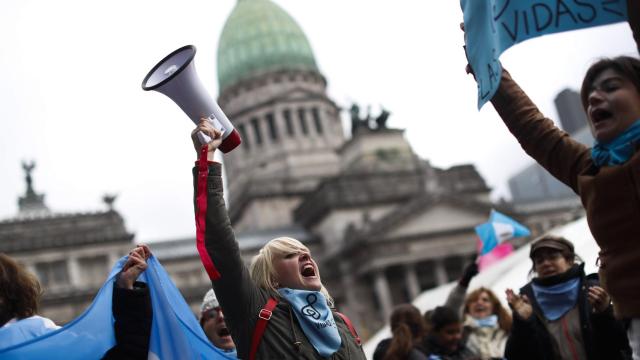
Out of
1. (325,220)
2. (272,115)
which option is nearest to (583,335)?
(325,220)

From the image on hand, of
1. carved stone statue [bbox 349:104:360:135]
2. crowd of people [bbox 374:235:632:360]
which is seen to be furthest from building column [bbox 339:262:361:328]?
crowd of people [bbox 374:235:632:360]

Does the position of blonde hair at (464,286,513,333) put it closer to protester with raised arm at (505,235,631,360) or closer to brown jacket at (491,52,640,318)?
protester with raised arm at (505,235,631,360)

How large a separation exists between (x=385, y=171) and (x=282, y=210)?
848cm

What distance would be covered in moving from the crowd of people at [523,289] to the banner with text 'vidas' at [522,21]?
18 cm

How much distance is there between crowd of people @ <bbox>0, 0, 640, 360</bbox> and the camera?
9.98 feet

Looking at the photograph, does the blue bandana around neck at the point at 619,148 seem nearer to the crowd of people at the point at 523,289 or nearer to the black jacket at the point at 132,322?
the crowd of people at the point at 523,289

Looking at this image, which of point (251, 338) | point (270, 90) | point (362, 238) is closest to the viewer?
point (251, 338)

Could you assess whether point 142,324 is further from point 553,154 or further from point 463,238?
point 463,238

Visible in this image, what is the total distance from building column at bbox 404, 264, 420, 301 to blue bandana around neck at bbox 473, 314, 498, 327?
40666 mm

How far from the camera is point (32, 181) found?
56.1 m

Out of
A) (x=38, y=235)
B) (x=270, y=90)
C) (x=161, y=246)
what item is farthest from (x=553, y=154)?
(x=270, y=90)

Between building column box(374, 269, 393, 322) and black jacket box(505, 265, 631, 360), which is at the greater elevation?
black jacket box(505, 265, 631, 360)

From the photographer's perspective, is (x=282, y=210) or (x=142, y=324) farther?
(x=282, y=210)

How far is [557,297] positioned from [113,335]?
2.83 meters
